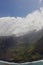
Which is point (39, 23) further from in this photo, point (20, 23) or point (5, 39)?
point (5, 39)

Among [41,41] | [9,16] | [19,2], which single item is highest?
[19,2]

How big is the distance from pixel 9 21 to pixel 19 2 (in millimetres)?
202

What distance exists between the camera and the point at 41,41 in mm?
1654

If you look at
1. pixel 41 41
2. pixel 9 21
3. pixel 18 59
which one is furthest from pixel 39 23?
pixel 18 59

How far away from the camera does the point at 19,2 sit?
167cm

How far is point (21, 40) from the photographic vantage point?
1.67m

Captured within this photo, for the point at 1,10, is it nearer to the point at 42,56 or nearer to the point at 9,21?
the point at 9,21

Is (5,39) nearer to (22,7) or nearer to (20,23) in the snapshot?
(20,23)

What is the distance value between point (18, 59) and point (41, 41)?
266mm

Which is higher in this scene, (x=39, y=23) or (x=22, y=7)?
(x=22, y=7)

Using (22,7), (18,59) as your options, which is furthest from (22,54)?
(22,7)

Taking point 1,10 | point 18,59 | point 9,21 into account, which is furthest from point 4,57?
point 1,10

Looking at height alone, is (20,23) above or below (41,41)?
above

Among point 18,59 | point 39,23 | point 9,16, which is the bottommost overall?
point 18,59
